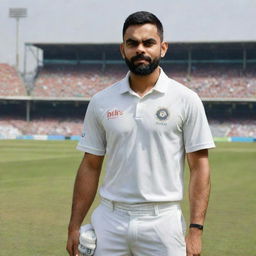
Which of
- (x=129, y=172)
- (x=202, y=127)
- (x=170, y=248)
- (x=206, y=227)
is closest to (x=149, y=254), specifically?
(x=170, y=248)

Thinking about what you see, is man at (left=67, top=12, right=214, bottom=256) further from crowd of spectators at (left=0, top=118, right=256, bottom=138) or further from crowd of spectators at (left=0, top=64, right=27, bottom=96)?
crowd of spectators at (left=0, top=64, right=27, bottom=96)

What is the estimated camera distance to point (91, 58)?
2776 inches

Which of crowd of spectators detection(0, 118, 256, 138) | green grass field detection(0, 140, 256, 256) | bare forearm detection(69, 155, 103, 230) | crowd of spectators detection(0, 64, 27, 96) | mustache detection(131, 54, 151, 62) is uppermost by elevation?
mustache detection(131, 54, 151, 62)

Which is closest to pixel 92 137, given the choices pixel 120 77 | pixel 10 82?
pixel 120 77

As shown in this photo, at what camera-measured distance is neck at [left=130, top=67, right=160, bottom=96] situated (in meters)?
3.46

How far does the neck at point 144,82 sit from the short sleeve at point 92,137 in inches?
13.2

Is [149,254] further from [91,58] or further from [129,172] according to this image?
[91,58]

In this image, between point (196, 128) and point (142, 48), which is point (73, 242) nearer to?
point (196, 128)

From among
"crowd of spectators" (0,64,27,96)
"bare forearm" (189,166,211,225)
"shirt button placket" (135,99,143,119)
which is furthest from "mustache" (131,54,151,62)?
"crowd of spectators" (0,64,27,96)

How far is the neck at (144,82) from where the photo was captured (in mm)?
3457

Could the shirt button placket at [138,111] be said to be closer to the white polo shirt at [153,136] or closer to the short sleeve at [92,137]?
the white polo shirt at [153,136]

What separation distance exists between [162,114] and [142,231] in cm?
71

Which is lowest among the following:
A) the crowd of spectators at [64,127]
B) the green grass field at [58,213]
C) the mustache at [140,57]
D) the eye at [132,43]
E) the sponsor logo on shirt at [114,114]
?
the crowd of spectators at [64,127]

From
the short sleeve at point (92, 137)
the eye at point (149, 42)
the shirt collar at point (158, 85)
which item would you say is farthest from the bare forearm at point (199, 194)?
Answer: the eye at point (149, 42)
